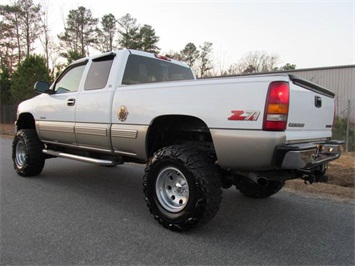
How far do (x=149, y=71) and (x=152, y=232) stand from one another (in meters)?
2.53

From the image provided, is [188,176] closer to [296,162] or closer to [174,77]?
[296,162]

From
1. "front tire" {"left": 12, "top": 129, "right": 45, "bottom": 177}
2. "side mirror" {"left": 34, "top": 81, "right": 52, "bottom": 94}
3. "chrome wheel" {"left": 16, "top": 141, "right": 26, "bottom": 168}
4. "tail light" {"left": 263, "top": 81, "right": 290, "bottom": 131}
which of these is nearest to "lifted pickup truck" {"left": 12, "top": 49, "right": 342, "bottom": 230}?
"tail light" {"left": 263, "top": 81, "right": 290, "bottom": 131}

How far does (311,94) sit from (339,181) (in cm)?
338

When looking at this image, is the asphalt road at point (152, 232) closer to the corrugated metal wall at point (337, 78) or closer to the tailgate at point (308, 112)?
the tailgate at point (308, 112)

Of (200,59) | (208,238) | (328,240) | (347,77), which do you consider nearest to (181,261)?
(208,238)

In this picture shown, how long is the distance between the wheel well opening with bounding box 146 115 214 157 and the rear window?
0.98m

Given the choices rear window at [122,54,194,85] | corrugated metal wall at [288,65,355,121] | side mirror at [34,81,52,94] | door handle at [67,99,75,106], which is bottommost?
door handle at [67,99,75,106]

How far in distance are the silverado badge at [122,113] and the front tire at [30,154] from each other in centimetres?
265

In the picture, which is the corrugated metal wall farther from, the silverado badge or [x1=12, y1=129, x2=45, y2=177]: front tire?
the silverado badge

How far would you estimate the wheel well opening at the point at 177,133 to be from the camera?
3670 mm

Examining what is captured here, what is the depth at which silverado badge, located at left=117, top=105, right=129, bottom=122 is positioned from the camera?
13.0 ft

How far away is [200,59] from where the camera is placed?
101 feet

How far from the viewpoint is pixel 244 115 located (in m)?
2.91

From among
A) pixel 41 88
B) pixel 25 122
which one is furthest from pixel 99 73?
pixel 25 122
